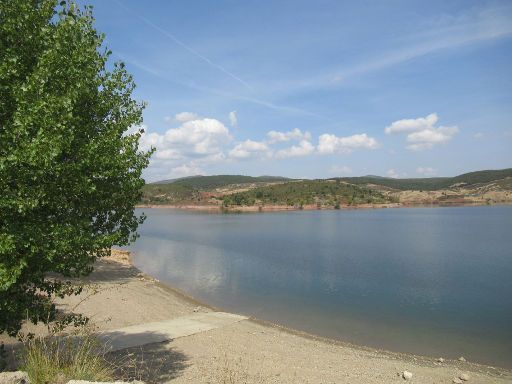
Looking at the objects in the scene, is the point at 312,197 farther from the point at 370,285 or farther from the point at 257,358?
the point at 257,358

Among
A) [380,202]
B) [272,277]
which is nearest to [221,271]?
[272,277]

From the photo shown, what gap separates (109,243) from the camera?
9.95m

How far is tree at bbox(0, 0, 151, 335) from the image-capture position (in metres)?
7.96

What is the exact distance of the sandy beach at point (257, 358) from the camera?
14.4 m

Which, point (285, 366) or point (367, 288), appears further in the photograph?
point (367, 288)

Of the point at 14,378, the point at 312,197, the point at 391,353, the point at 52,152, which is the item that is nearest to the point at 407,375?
the point at 391,353

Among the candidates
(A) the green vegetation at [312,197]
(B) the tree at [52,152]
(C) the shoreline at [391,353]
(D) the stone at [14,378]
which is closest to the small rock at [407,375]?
(C) the shoreline at [391,353]

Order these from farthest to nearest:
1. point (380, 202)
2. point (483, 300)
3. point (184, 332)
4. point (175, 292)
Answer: point (380, 202), point (175, 292), point (483, 300), point (184, 332)

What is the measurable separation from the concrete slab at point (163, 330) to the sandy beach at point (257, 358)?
54cm

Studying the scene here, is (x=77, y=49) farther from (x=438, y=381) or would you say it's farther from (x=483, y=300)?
(x=483, y=300)

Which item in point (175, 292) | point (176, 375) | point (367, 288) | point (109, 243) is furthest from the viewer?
point (367, 288)

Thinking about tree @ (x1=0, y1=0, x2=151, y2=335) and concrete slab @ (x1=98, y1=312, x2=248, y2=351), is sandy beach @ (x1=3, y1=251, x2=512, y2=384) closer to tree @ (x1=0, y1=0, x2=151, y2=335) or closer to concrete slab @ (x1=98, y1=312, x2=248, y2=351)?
concrete slab @ (x1=98, y1=312, x2=248, y2=351)

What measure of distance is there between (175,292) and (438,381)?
68.2ft

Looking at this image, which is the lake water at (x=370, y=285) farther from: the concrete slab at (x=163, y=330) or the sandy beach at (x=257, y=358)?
the concrete slab at (x=163, y=330)
